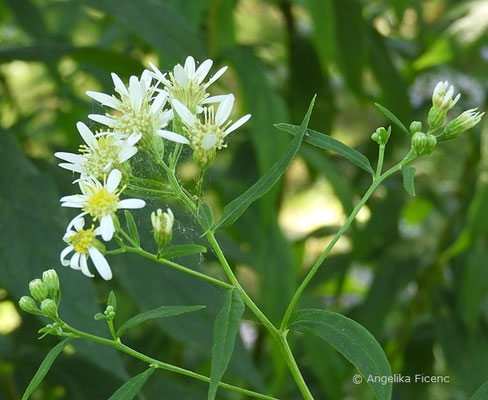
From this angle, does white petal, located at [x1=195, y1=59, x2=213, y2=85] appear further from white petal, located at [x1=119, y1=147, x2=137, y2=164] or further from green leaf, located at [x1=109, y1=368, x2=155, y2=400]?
green leaf, located at [x1=109, y1=368, x2=155, y2=400]

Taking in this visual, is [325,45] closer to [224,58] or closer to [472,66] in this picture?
[224,58]

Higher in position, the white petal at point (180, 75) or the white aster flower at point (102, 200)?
the white petal at point (180, 75)

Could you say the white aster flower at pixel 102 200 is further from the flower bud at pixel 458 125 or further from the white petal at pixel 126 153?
the flower bud at pixel 458 125

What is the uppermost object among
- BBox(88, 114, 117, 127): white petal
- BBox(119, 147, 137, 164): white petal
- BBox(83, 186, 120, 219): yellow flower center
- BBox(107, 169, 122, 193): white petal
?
BBox(88, 114, 117, 127): white petal

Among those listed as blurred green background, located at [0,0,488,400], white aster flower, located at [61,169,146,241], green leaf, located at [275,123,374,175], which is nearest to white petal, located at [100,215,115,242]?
white aster flower, located at [61,169,146,241]

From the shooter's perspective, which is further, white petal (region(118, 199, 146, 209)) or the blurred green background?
the blurred green background

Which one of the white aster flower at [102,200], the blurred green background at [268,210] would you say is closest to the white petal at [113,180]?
the white aster flower at [102,200]

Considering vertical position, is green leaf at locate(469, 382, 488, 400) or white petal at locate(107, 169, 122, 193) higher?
white petal at locate(107, 169, 122, 193)
